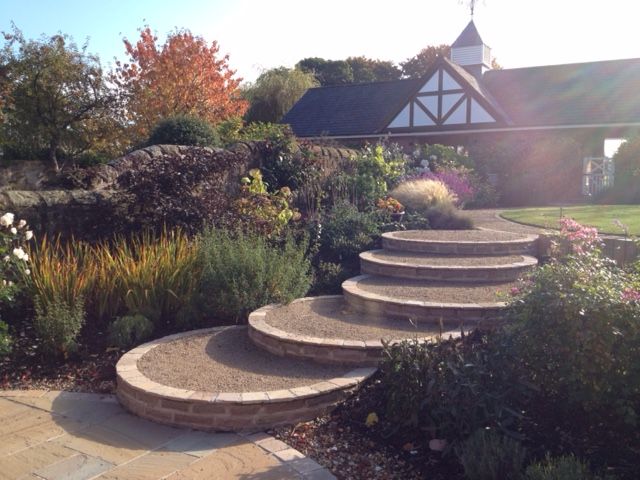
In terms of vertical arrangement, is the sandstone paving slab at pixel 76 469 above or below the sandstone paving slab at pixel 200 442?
above

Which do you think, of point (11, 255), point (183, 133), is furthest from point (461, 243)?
point (183, 133)

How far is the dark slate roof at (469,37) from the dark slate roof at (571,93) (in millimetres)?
1917

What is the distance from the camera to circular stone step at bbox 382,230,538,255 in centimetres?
712

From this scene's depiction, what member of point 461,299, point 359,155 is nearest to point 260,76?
point 359,155

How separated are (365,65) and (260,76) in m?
15.7

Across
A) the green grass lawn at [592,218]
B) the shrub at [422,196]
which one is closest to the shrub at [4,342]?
the shrub at [422,196]

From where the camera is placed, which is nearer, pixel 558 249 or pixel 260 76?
pixel 558 249

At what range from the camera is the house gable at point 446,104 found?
21.3m

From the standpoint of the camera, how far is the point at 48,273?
5.32m

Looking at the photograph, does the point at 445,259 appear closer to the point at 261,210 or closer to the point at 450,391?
the point at 261,210

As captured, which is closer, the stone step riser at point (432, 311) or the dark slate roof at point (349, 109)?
the stone step riser at point (432, 311)

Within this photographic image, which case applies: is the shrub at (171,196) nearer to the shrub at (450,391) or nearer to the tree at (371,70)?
the shrub at (450,391)

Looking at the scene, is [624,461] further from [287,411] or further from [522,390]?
[287,411]

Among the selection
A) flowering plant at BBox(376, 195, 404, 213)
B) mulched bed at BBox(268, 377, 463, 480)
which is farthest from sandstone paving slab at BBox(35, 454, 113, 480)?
→ flowering plant at BBox(376, 195, 404, 213)
